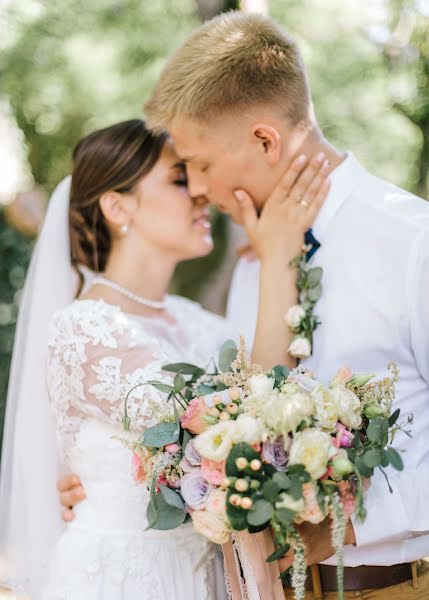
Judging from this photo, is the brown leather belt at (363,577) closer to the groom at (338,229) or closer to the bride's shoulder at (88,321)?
the groom at (338,229)

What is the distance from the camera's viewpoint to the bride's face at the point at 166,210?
317cm

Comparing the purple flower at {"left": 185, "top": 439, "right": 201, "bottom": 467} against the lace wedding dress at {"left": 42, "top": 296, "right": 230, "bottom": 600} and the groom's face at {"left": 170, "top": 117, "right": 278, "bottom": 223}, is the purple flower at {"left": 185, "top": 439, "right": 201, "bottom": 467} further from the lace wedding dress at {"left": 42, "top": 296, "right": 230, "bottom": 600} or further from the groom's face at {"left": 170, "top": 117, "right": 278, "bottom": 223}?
the groom's face at {"left": 170, "top": 117, "right": 278, "bottom": 223}

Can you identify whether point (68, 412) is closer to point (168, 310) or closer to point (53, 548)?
point (53, 548)

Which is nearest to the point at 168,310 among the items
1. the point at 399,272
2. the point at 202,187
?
the point at 202,187

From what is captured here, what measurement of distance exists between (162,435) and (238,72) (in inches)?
52.0

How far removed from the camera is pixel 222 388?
2.18 m

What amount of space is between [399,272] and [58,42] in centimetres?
424

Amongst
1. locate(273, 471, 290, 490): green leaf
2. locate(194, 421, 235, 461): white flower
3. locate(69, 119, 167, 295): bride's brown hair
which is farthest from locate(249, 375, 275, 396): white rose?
locate(69, 119, 167, 295): bride's brown hair

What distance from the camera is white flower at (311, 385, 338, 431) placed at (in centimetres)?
184

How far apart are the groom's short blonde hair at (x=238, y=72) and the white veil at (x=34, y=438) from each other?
101cm

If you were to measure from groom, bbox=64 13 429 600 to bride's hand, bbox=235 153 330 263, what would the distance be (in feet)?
0.15

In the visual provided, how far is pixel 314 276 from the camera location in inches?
97.8

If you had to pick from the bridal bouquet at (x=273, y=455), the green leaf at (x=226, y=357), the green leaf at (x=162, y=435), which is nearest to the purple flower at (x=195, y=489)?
the bridal bouquet at (x=273, y=455)

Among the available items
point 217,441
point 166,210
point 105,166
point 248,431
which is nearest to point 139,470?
point 217,441
